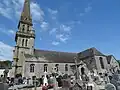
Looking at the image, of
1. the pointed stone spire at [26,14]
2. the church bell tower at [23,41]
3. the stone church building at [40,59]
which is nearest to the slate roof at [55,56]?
the stone church building at [40,59]

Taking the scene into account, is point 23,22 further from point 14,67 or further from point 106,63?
point 106,63

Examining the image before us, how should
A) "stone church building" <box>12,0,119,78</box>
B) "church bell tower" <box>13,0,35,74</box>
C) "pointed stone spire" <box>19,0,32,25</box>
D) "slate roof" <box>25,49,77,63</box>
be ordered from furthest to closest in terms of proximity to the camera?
"pointed stone spire" <box>19,0,32,25</box> < "slate roof" <box>25,49,77,63</box> < "church bell tower" <box>13,0,35,74</box> < "stone church building" <box>12,0,119,78</box>

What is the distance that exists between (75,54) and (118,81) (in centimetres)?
3432

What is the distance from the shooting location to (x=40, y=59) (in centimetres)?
3428

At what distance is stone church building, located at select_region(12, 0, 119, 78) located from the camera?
32906 mm

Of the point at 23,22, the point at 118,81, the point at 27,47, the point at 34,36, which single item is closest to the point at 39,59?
the point at 27,47

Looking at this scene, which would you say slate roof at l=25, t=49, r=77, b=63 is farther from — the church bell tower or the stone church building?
the church bell tower

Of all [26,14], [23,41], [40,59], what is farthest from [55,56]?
[26,14]

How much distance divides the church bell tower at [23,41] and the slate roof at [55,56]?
279 cm

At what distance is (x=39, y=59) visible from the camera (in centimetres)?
3416

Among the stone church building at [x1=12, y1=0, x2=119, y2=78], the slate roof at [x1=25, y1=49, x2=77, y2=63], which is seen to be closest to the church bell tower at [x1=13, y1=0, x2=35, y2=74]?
the stone church building at [x1=12, y1=0, x2=119, y2=78]

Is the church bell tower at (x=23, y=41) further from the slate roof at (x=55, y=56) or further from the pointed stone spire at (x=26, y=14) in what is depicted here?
the slate roof at (x=55, y=56)

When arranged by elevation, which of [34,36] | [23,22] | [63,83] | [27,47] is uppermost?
[23,22]

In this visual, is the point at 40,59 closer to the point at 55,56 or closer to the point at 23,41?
the point at 55,56
